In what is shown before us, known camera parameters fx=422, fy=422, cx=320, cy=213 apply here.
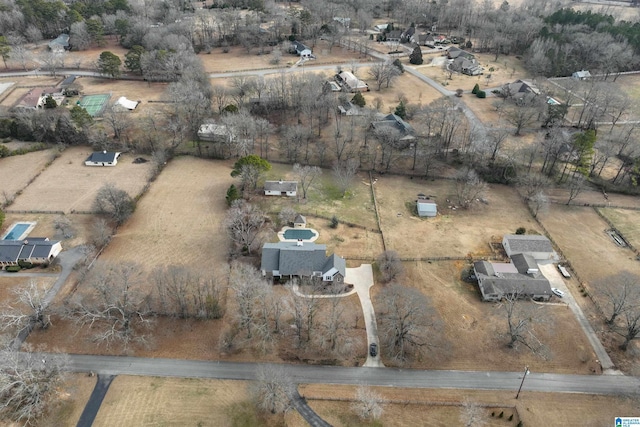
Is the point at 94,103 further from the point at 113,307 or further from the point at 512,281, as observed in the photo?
the point at 512,281

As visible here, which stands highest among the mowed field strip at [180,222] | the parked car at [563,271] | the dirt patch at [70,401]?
the parked car at [563,271]

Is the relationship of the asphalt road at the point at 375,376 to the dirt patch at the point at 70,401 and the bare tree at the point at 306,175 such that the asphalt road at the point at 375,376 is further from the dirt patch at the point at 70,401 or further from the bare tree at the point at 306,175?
the bare tree at the point at 306,175

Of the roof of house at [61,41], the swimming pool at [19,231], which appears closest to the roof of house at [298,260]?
the swimming pool at [19,231]

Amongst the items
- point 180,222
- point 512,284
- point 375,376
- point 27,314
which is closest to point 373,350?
point 375,376

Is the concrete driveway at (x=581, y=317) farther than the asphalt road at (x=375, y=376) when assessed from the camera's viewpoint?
Yes

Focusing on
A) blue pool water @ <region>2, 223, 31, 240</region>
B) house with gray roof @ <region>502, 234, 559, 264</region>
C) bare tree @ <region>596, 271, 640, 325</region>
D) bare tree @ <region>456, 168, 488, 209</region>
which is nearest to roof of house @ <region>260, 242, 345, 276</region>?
house with gray roof @ <region>502, 234, 559, 264</region>

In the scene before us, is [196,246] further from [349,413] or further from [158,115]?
[158,115]

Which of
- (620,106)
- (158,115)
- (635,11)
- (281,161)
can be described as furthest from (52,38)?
(635,11)
